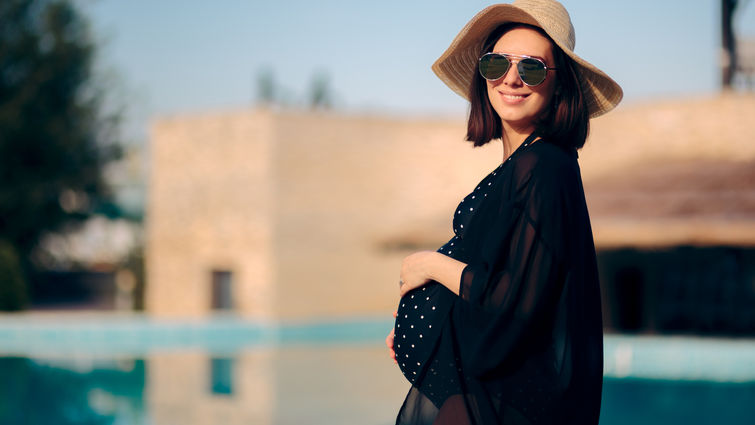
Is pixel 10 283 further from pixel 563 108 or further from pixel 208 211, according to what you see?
pixel 563 108

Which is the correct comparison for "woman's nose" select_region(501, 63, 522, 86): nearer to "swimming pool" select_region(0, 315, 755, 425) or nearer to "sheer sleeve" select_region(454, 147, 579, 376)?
"sheer sleeve" select_region(454, 147, 579, 376)

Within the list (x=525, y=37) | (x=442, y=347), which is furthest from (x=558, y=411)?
(x=525, y=37)

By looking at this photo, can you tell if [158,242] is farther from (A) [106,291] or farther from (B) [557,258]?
(B) [557,258]

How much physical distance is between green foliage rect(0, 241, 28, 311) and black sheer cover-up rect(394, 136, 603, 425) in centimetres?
1554

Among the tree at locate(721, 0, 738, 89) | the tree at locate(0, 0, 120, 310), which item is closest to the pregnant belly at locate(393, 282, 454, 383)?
the tree at locate(721, 0, 738, 89)

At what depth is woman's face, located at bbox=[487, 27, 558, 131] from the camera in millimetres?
1638

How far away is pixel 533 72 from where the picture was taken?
1.61 meters

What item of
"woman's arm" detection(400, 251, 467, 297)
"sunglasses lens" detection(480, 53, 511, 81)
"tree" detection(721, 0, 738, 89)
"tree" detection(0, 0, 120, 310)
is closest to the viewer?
"woman's arm" detection(400, 251, 467, 297)

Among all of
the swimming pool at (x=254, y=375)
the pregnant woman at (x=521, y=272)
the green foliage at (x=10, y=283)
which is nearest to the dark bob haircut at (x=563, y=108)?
the pregnant woman at (x=521, y=272)

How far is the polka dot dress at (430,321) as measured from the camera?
160cm

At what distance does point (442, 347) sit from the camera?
160 centimetres

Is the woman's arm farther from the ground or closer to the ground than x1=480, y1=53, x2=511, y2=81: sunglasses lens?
closer to the ground

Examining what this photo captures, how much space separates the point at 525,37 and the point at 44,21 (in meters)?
20.8

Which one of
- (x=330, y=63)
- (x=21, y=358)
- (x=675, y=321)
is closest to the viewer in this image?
(x=21, y=358)
